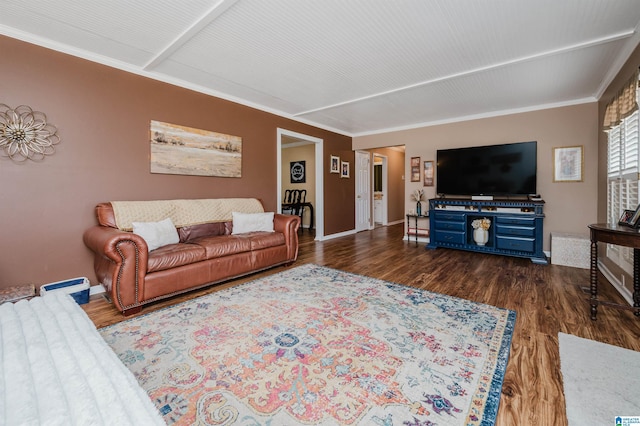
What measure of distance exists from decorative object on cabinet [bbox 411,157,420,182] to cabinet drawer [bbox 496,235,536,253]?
1972 mm

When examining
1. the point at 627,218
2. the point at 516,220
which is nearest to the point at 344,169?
the point at 516,220

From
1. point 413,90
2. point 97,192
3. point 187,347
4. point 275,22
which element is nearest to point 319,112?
point 413,90

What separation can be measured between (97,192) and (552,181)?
251 inches

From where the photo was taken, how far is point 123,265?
2.43 m

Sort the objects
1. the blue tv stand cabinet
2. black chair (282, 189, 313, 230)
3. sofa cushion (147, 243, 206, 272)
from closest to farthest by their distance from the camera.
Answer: sofa cushion (147, 243, 206, 272)
the blue tv stand cabinet
black chair (282, 189, 313, 230)

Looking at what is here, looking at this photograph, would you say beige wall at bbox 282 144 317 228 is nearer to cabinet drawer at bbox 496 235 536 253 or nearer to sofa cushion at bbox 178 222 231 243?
sofa cushion at bbox 178 222 231 243

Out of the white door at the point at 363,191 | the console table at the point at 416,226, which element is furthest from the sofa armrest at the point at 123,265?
the white door at the point at 363,191

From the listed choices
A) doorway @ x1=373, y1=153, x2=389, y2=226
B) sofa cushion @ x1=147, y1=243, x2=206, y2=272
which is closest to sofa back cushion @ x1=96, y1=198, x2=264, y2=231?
sofa cushion @ x1=147, y1=243, x2=206, y2=272

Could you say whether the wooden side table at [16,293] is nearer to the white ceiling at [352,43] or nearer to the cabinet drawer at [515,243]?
the white ceiling at [352,43]

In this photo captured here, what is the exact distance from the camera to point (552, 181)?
4.54m

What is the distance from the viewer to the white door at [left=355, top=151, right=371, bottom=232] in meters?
7.27

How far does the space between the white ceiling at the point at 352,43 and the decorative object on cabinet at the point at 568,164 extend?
2.55ft

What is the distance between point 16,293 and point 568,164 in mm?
6923

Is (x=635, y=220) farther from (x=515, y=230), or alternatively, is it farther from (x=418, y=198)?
(x=418, y=198)
